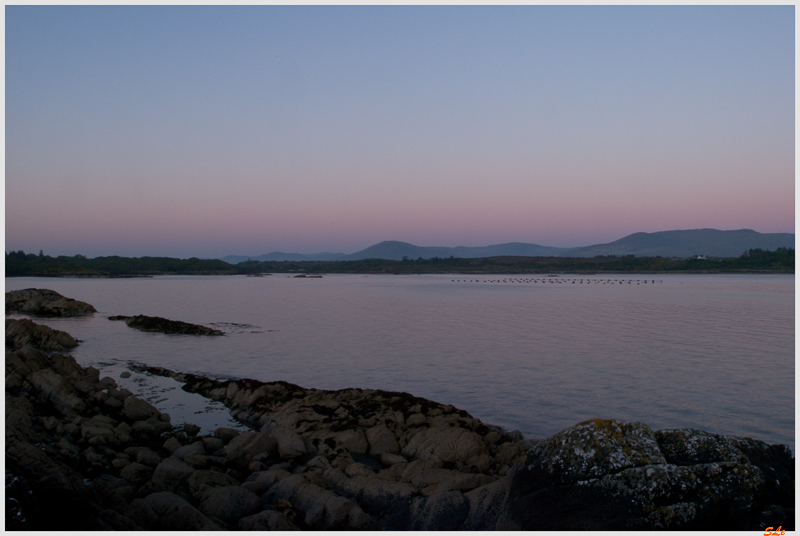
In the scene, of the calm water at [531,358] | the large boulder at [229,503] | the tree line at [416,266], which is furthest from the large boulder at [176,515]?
the tree line at [416,266]

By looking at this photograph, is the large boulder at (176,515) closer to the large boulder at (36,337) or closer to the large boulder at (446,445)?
the large boulder at (446,445)

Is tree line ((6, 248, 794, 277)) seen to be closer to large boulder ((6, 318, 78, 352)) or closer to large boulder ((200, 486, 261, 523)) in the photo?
large boulder ((6, 318, 78, 352))

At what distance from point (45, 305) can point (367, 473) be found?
34.0 m

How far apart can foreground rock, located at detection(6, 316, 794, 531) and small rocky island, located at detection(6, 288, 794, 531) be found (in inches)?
Answer: 0.6

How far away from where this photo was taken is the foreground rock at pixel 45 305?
32.8 metres

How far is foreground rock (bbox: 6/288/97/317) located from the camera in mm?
32844

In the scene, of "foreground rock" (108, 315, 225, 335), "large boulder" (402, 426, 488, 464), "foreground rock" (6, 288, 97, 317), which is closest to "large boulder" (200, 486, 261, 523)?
"large boulder" (402, 426, 488, 464)

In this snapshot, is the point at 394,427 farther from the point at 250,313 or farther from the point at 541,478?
the point at 250,313

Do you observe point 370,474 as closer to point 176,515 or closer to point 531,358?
point 176,515

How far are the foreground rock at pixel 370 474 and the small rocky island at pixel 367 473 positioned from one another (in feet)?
0.05

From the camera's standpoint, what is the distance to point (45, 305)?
→ 3388cm

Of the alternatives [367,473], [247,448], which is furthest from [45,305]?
[367,473]

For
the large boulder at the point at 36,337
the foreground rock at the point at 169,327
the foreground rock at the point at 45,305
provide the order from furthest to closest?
the foreground rock at the point at 45,305 < the foreground rock at the point at 169,327 < the large boulder at the point at 36,337

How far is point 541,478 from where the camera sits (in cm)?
521
